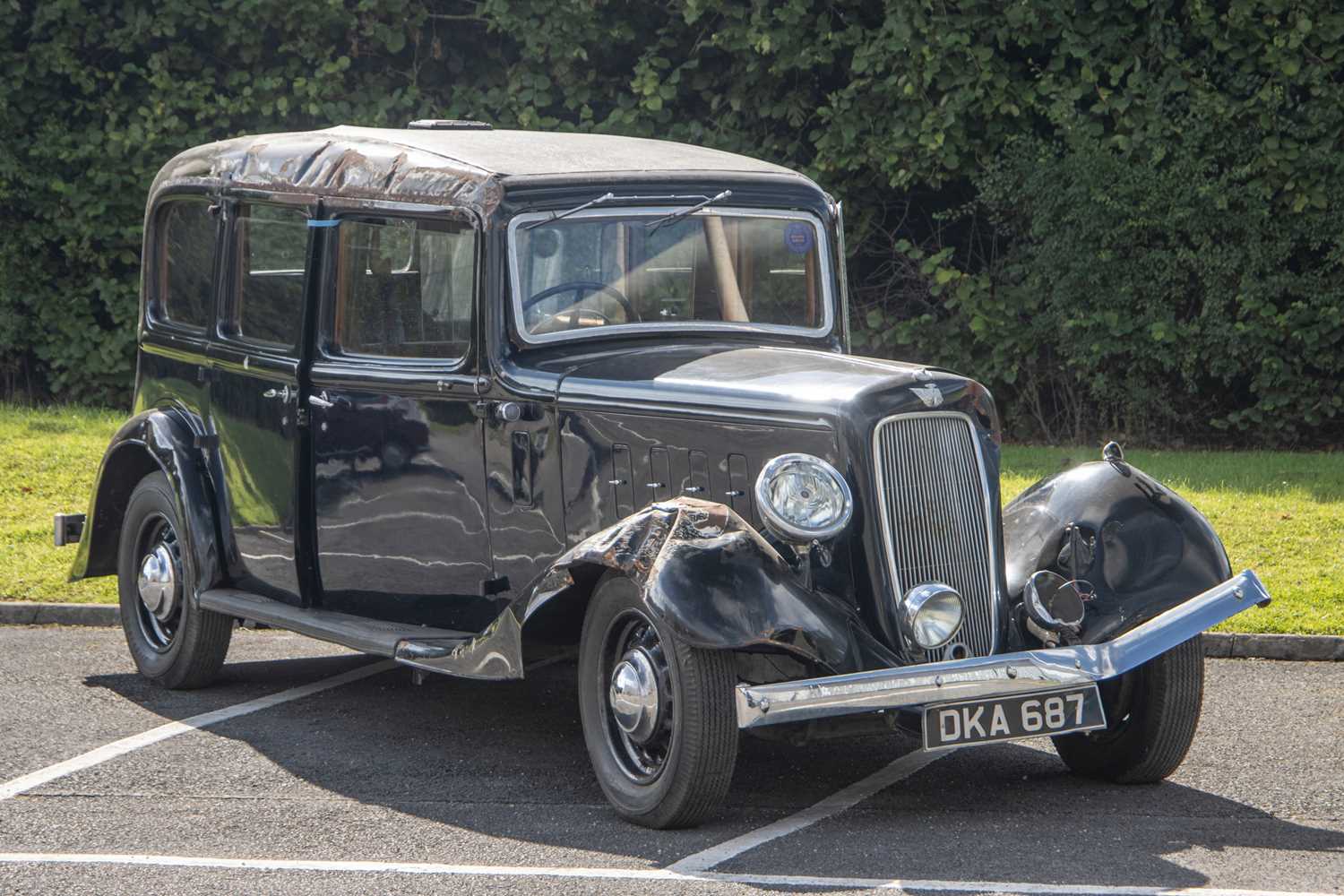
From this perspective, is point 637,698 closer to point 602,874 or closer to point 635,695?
point 635,695

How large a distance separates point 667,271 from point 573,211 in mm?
425

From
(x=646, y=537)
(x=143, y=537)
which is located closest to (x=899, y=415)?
(x=646, y=537)

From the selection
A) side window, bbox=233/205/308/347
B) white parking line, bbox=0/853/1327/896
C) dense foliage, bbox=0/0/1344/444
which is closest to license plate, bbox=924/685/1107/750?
white parking line, bbox=0/853/1327/896

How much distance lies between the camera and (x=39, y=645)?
7984mm

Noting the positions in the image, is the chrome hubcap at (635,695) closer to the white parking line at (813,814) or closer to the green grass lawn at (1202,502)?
the white parking line at (813,814)

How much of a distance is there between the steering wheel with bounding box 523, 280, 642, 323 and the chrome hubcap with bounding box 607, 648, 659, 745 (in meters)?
1.41

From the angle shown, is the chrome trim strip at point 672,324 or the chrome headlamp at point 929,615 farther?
the chrome trim strip at point 672,324

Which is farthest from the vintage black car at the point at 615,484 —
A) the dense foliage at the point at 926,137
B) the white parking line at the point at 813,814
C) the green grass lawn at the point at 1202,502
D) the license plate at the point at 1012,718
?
the dense foliage at the point at 926,137

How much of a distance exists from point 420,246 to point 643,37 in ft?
24.8

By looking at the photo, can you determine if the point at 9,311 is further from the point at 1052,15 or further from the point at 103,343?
the point at 1052,15

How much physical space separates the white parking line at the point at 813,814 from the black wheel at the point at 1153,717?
610mm

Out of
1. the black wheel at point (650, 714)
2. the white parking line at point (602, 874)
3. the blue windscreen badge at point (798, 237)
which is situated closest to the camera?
the white parking line at point (602, 874)

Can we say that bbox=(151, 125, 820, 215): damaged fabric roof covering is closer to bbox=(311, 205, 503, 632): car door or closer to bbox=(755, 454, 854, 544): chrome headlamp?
bbox=(311, 205, 503, 632): car door

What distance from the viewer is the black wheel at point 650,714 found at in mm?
4883
